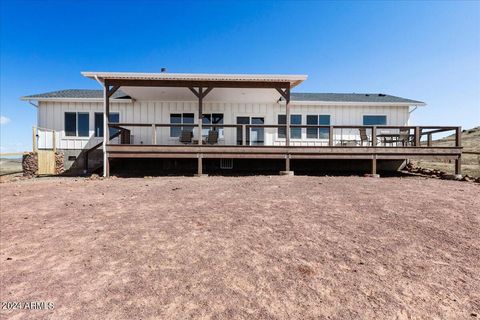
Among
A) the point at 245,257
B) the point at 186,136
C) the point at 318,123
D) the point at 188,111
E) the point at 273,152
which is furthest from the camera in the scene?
the point at 318,123

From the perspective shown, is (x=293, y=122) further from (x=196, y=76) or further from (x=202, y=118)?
(x=196, y=76)

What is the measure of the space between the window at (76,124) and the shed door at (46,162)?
153cm

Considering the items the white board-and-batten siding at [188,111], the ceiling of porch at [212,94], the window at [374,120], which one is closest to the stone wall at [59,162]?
the white board-and-batten siding at [188,111]

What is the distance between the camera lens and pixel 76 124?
13438 mm

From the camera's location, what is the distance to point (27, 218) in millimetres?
Result: 5211

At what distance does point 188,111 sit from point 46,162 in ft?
22.2

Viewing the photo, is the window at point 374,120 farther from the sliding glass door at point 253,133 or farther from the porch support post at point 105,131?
the porch support post at point 105,131

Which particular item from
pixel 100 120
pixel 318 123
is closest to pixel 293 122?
pixel 318 123

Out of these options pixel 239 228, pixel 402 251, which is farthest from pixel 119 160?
pixel 402 251

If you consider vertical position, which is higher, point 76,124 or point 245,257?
point 76,124

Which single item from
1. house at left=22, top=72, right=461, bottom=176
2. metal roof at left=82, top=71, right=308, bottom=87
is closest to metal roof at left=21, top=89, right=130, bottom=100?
house at left=22, top=72, right=461, bottom=176

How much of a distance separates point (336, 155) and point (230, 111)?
601 centimetres

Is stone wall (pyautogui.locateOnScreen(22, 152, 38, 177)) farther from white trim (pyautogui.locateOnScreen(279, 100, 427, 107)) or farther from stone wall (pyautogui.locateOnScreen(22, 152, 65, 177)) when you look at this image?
white trim (pyautogui.locateOnScreen(279, 100, 427, 107))

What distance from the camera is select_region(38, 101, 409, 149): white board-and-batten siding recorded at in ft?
43.7
